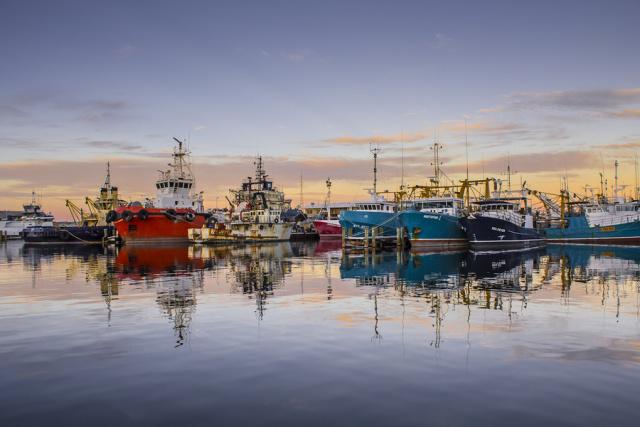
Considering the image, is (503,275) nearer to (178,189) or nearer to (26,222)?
(178,189)

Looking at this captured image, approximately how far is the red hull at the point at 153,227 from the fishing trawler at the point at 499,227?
44.8m

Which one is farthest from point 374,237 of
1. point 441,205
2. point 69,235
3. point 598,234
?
point 69,235

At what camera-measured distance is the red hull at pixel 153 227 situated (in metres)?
78.9

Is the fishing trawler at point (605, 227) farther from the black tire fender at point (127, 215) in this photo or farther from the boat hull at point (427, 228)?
the black tire fender at point (127, 215)

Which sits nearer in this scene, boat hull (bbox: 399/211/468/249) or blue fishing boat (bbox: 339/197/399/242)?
boat hull (bbox: 399/211/468/249)

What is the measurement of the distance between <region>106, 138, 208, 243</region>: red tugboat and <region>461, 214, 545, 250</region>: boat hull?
4491 centimetres

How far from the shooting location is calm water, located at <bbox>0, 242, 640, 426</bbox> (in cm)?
871

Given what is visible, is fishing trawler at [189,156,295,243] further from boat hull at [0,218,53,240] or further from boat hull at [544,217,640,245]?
boat hull at [0,218,53,240]

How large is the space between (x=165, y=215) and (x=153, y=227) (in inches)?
102

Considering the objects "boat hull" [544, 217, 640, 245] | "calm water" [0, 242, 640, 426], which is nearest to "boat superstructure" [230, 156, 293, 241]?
"boat hull" [544, 217, 640, 245]

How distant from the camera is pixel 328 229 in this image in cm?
10494

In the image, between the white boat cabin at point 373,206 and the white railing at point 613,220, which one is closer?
the white boat cabin at point 373,206

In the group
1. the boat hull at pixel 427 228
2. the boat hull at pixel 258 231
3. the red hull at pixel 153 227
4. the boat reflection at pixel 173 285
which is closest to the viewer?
the boat reflection at pixel 173 285

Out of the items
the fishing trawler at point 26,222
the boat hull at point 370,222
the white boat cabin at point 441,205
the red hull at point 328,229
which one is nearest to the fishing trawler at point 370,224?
the boat hull at point 370,222
